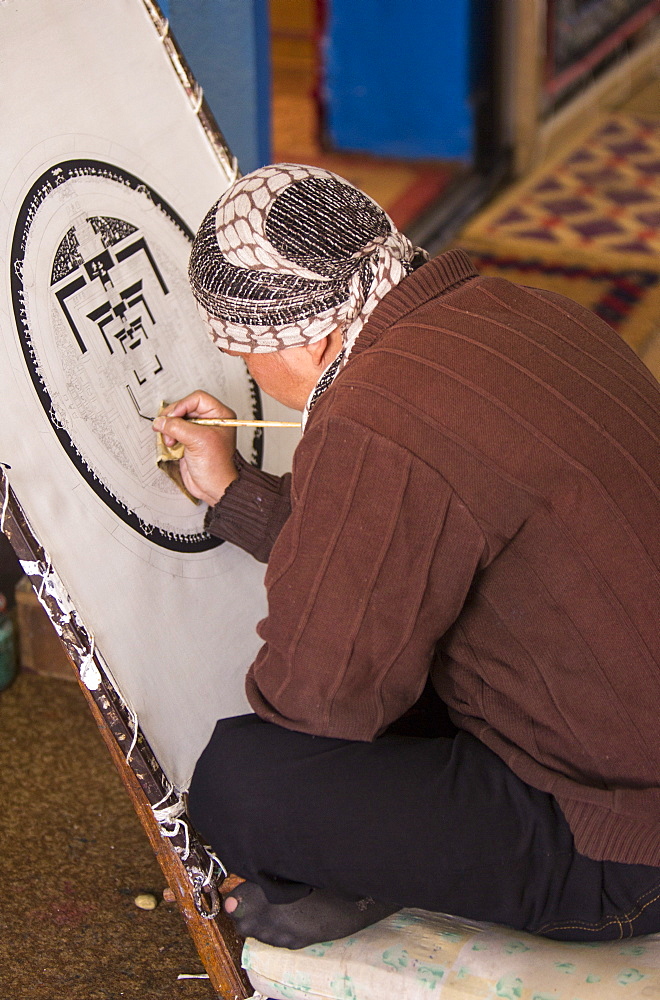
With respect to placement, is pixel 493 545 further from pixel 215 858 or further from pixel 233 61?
pixel 233 61

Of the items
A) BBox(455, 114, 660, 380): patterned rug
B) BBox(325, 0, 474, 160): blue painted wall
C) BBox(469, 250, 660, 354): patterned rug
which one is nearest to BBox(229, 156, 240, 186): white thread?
BBox(455, 114, 660, 380): patterned rug

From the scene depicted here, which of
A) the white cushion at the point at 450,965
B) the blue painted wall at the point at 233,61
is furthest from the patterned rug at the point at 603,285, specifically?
the white cushion at the point at 450,965

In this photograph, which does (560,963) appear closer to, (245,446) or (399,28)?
(245,446)

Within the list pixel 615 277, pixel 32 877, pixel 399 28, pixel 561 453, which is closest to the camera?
pixel 561 453

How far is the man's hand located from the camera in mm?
1355

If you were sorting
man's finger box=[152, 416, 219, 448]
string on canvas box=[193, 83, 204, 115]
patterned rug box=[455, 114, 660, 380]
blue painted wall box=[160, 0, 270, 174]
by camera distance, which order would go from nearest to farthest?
1. man's finger box=[152, 416, 219, 448]
2. string on canvas box=[193, 83, 204, 115]
3. blue painted wall box=[160, 0, 270, 174]
4. patterned rug box=[455, 114, 660, 380]

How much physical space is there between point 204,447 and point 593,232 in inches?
105

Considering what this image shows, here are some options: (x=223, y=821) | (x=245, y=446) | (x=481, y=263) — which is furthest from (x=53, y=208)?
(x=481, y=263)

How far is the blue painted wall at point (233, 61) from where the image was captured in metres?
1.84

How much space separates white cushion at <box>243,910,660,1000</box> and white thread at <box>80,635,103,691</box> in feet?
1.19

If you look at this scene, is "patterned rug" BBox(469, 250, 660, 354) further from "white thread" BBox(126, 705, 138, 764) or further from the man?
"white thread" BBox(126, 705, 138, 764)

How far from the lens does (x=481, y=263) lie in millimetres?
3402

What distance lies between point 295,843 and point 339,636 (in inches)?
9.7

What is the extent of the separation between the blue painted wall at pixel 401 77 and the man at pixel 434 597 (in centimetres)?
292
